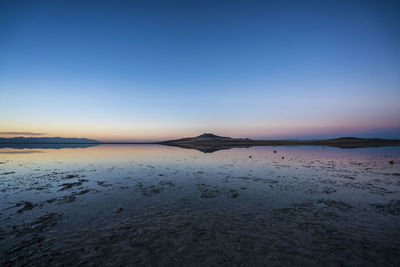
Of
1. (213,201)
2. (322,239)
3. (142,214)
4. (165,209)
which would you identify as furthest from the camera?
(213,201)

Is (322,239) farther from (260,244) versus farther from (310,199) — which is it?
(310,199)

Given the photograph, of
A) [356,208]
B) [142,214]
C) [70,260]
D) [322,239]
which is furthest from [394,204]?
[70,260]

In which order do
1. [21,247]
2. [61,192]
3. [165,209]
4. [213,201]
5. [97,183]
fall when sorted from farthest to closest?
[97,183] → [61,192] → [213,201] → [165,209] → [21,247]

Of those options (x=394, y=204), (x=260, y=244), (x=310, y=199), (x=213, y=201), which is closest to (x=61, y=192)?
(x=213, y=201)

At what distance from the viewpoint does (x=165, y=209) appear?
43.5 feet

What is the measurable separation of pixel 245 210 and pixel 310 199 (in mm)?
6800

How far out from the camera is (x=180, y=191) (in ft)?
58.6

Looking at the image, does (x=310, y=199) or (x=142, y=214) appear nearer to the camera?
(x=142, y=214)

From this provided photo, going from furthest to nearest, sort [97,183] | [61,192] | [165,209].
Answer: [97,183] < [61,192] < [165,209]

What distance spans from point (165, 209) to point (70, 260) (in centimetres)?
643

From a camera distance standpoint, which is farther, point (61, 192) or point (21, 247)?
point (61, 192)

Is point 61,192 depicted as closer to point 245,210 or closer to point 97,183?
point 97,183

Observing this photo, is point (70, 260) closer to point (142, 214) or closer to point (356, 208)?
point (142, 214)

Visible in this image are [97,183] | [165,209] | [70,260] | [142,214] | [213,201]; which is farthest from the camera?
[97,183]
